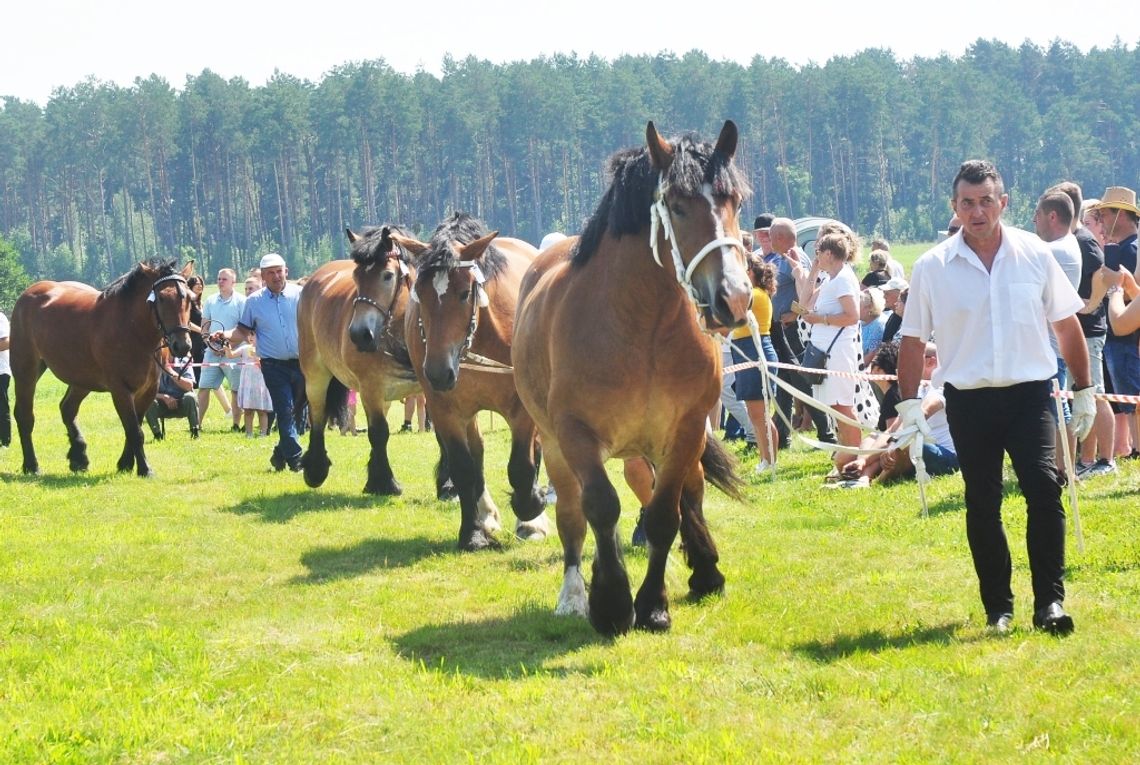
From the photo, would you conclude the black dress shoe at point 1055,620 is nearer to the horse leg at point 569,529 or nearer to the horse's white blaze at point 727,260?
the horse's white blaze at point 727,260

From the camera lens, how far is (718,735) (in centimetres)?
495

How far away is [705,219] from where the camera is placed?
238 inches

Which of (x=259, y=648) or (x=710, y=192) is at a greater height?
(x=710, y=192)

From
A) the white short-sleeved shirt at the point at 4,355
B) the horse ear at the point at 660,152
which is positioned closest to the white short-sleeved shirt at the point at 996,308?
the horse ear at the point at 660,152

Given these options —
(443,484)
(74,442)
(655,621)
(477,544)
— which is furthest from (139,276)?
(655,621)

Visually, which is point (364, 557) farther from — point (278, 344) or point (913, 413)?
point (278, 344)

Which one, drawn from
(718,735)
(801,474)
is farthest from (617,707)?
(801,474)

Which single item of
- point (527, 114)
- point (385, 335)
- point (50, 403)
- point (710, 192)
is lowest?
point (50, 403)

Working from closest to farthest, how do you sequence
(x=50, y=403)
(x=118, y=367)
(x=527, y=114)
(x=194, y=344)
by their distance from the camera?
(x=118, y=367)
(x=194, y=344)
(x=50, y=403)
(x=527, y=114)

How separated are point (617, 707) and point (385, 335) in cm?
688

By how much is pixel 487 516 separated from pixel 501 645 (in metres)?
3.53

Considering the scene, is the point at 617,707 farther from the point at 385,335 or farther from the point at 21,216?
the point at 21,216

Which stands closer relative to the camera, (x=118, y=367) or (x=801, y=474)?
(x=801, y=474)

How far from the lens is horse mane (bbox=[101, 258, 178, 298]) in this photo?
15414 mm
